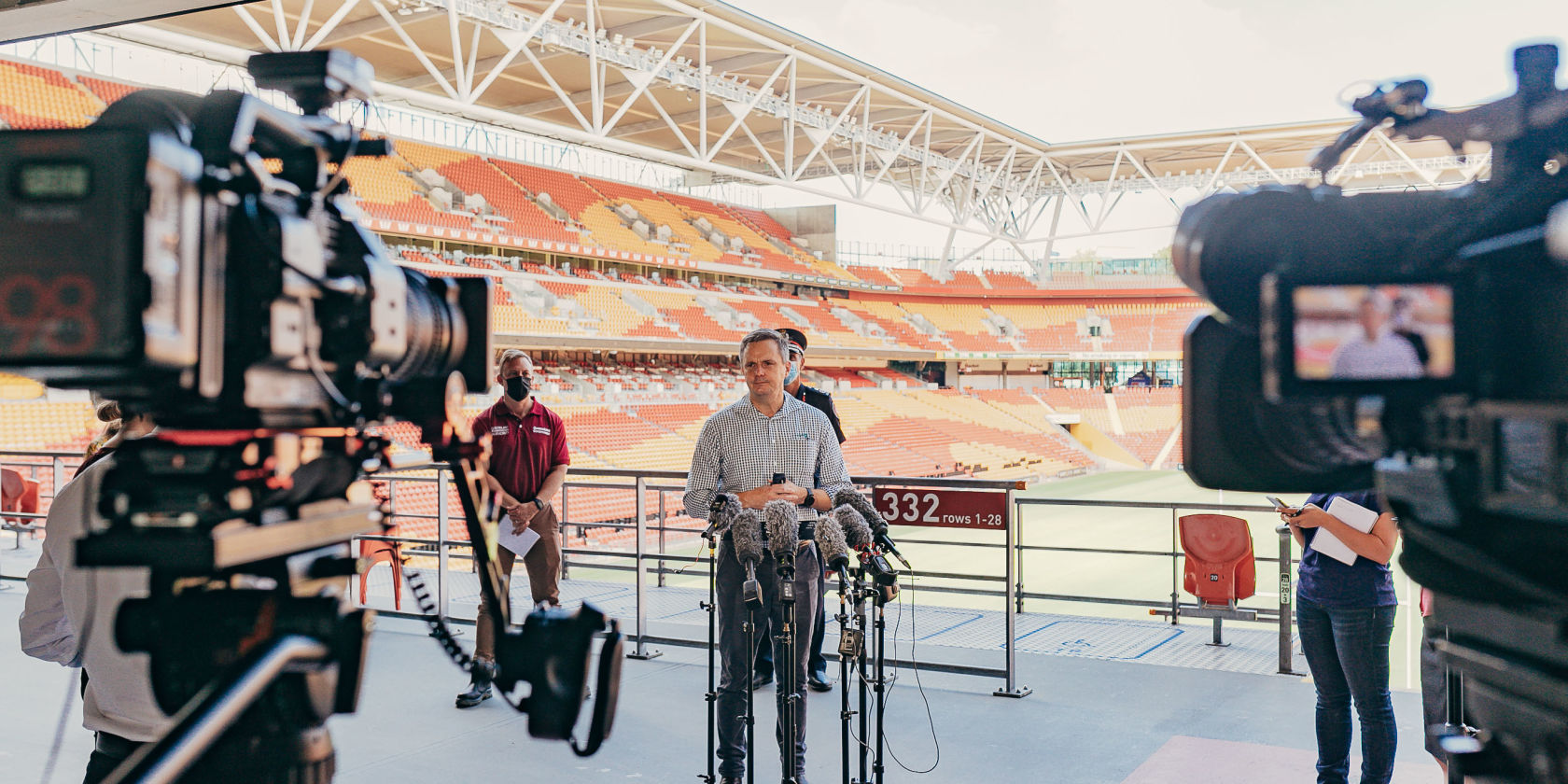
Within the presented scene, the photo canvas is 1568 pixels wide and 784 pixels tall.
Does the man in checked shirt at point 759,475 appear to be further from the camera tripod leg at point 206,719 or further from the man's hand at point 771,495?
the camera tripod leg at point 206,719

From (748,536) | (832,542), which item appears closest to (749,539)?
(748,536)

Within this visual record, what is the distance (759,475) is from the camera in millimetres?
3221

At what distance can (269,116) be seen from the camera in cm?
108

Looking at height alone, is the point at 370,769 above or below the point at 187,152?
below

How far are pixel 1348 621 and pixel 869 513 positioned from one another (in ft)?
4.22

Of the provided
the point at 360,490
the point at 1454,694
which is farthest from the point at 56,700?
the point at 1454,694

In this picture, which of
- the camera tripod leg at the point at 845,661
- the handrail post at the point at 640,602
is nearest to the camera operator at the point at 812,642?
the handrail post at the point at 640,602

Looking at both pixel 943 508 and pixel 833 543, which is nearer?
pixel 833 543

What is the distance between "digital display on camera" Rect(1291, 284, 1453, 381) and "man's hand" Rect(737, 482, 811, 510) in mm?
2154

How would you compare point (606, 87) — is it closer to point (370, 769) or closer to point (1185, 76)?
point (1185, 76)

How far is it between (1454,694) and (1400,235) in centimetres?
135

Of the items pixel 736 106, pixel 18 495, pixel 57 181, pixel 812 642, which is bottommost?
pixel 812 642

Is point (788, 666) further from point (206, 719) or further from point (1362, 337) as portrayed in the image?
point (1362, 337)

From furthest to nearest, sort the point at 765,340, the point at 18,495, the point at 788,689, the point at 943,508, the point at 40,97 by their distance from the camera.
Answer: the point at 40,97, the point at 18,495, the point at 943,508, the point at 765,340, the point at 788,689
